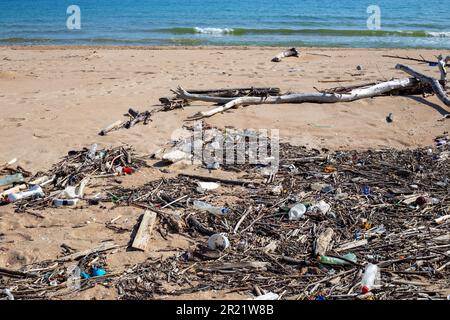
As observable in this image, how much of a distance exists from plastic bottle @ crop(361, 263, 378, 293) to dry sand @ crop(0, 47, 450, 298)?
99 cm

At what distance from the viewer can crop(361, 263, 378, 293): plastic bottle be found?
360 cm

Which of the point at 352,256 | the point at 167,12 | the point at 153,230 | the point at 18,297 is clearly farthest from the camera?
the point at 167,12

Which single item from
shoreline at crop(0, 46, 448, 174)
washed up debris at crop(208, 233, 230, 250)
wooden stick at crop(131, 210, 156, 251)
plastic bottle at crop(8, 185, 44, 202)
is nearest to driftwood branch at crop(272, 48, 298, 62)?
shoreline at crop(0, 46, 448, 174)

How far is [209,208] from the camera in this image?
4852 mm

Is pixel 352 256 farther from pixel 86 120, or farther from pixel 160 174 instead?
pixel 86 120

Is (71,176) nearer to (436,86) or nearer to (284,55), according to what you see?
(436,86)

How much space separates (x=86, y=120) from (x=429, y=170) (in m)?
5.10

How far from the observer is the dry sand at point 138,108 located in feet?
14.7

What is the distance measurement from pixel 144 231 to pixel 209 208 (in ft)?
2.43

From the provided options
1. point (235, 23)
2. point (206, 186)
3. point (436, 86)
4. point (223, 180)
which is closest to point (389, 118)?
point (436, 86)

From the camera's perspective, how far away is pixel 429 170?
A: 18.9 ft

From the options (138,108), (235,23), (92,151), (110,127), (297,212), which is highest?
(235,23)

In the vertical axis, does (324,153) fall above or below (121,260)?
above
